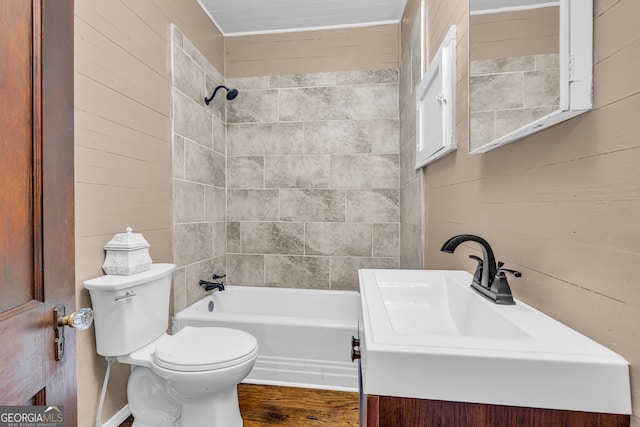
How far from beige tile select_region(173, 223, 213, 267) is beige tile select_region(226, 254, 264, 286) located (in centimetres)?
33

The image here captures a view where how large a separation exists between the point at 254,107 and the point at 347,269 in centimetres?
168

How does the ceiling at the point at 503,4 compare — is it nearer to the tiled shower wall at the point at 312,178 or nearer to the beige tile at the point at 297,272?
the tiled shower wall at the point at 312,178

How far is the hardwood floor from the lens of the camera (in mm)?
1723

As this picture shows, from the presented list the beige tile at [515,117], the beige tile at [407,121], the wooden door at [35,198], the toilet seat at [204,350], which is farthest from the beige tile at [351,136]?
the wooden door at [35,198]

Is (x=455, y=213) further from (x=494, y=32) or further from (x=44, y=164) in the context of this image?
(x=44, y=164)

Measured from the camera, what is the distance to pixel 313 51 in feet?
9.16

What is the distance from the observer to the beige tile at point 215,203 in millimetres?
2551

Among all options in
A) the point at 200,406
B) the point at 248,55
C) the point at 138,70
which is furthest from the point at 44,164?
the point at 248,55

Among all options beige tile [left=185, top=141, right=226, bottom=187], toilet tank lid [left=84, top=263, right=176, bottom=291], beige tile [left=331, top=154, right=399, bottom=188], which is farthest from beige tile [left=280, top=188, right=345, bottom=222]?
toilet tank lid [left=84, top=263, right=176, bottom=291]

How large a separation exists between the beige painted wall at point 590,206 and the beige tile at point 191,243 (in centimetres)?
188

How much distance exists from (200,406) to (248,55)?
272 centimetres

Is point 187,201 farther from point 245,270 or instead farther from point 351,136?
point 351,136

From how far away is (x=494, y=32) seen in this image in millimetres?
957

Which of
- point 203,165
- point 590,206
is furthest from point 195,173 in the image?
point 590,206
